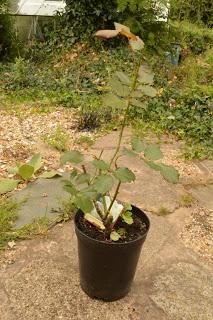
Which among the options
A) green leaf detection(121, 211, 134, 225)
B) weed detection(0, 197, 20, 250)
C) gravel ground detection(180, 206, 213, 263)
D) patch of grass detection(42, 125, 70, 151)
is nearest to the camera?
green leaf detection(121, 211, 134, 225)

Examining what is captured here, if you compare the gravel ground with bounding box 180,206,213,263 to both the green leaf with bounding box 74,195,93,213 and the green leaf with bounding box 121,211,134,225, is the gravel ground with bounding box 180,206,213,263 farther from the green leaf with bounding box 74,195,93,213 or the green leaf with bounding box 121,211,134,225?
the green leaf with bounding box 74,195,93,213

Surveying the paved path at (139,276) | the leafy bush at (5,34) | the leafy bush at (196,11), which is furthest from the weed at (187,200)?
the leafy bush at (196,11)

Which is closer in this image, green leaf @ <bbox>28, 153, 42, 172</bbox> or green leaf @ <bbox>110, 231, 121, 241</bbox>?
green leaf @ <bbox>110, 231, 121, 241</bbox>

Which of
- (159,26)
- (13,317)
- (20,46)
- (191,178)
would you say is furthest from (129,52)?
(13,317)

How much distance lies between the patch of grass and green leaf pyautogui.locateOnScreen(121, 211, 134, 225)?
195 centimetres

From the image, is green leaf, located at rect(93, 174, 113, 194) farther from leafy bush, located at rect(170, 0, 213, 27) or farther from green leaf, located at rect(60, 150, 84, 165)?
leafy bush, located at rect(170, 0, 213, 27)

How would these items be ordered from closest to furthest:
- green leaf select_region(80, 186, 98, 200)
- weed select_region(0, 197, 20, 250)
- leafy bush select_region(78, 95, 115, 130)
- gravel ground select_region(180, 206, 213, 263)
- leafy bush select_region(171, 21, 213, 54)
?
green leaf select_region(80, 186, 98, 200)
weed select_region(0, 197, 20, 250)
gravel ground select_region(180, 206, 213, 263)
leafy bush select_region(78, 95, 115, 130)
leafy bush select_region(171, 21, 213, 54)

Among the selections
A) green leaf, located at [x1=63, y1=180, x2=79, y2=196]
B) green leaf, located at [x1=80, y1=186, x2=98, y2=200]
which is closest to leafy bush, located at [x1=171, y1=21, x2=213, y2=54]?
green leaf, located at [x1=63, y1=180, x2=79, y2=196]

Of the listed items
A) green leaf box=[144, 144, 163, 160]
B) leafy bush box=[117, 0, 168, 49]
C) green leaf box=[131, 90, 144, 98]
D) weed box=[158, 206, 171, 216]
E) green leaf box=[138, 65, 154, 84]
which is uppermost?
green leaf box=[138, 65, 154, 84]

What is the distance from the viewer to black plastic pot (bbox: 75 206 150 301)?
8.09 ft

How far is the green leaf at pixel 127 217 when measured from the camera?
2.63 meters

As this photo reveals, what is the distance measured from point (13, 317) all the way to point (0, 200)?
1185mm

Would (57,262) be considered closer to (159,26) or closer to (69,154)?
(69,154)

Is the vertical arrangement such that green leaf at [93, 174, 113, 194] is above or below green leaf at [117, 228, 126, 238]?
above
